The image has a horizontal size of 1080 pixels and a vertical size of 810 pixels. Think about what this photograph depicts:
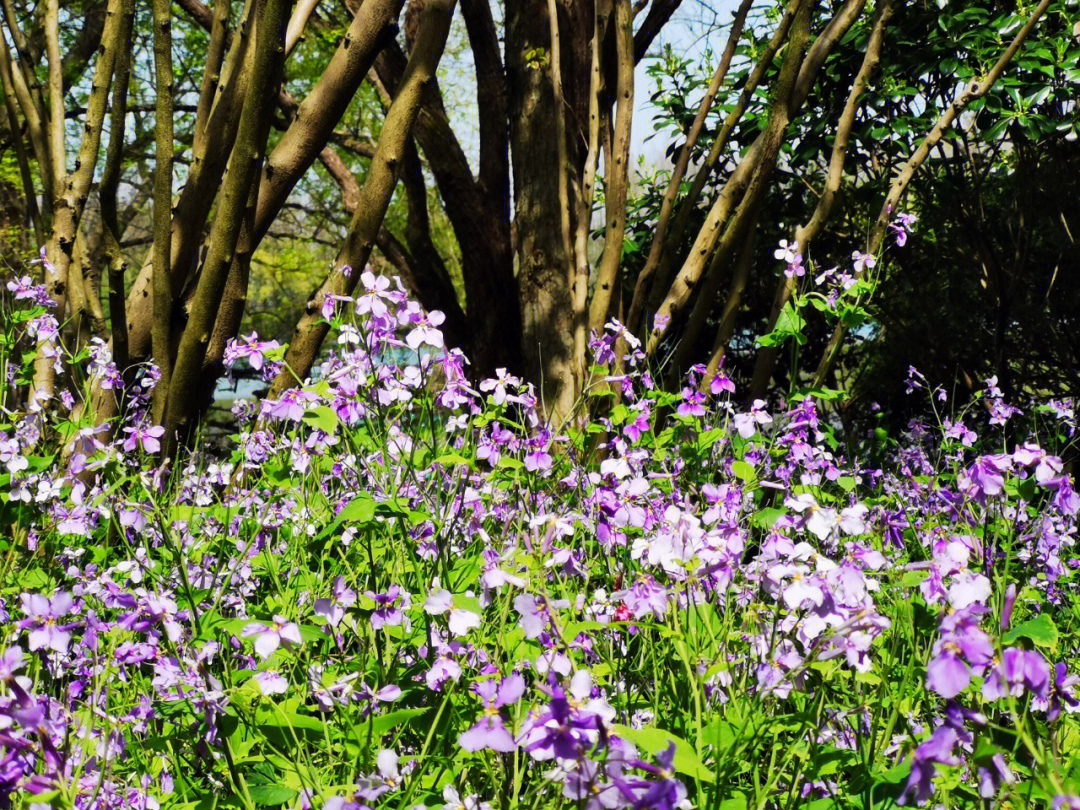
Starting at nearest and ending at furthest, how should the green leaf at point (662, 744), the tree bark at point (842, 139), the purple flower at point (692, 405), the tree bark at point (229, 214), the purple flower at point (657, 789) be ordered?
the purple flower at point (657, 789) < the green leaf at point (662, 744) < the purple flower at point (692, 405) < the tree bark at point (229, 214) < the tree bark at point (842, 139)

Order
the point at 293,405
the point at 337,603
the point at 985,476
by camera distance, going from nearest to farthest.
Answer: the point at 337,603
the point at 985,476
the point at 293,405

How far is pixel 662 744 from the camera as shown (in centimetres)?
104

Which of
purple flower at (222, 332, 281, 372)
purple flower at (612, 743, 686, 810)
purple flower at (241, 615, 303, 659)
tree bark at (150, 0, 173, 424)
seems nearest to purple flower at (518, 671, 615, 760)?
purple flower at (612, 743, 686, 810)

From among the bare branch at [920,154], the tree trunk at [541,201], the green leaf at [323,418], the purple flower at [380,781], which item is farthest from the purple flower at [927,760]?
the tree trunk at [541,201]

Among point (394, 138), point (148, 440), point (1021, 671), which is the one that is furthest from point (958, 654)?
point (394, 138)

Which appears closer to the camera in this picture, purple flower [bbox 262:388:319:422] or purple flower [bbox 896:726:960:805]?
purple flower [bbox 896:726:960:805]

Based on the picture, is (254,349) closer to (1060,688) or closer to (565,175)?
(1060,688)

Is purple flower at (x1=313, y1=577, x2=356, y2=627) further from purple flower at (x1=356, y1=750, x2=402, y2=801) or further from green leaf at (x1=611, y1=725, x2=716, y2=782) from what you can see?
green leaf at (x1=611, y1=725, x2=716, y2=782)

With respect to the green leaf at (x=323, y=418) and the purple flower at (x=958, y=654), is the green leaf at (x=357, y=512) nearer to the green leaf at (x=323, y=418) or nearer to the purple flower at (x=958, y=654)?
the green leaf at (x=323, y=418)

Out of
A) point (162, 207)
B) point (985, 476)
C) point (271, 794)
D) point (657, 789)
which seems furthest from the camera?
point (162, 207)

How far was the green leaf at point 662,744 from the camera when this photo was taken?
Answer: 1026 millimetres

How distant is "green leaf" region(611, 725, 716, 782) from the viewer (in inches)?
40.4

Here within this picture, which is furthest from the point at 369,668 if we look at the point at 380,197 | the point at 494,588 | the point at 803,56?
the point at 803,56

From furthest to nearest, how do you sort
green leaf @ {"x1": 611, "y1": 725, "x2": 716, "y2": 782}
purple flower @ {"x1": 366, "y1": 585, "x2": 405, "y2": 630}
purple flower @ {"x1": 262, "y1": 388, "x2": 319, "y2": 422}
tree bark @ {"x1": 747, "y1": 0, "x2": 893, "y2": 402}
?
tree bark @ {"x1": 747, "y1": 0, "x2": 893, "y2": 402}
purple flower @ {"x1": 262, "y1": 388, "x2": 319, "y2": 422}
purple flower @ {"x1": 366, "y1": 585, "x2": 405, "y2": 630}
green leaf @ {"x1": 611, "y1": 725, "x2": 716, "y2": 782}
